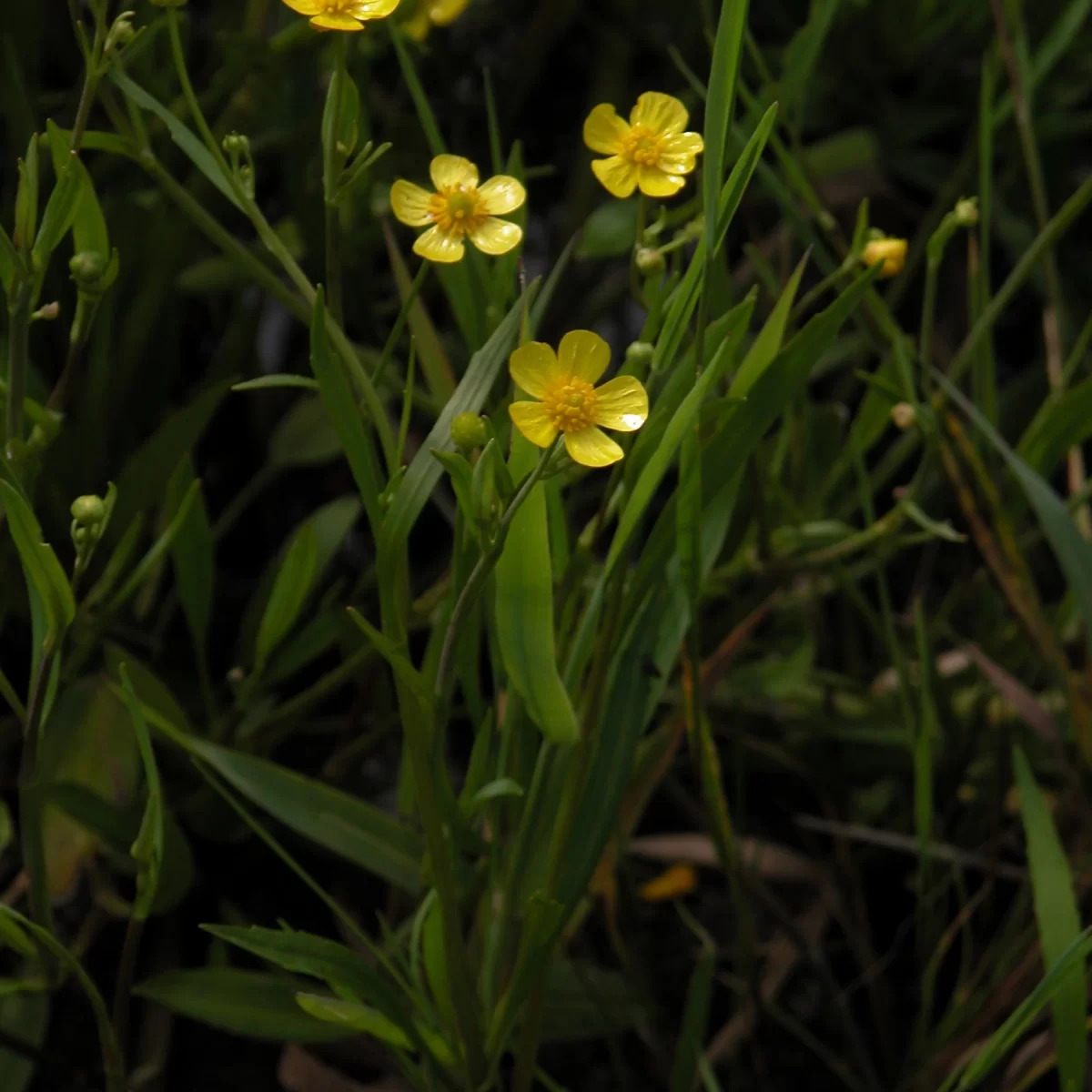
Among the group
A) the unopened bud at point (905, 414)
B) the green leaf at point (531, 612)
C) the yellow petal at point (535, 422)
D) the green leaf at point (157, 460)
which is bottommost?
the green leaf at point (157, 460)

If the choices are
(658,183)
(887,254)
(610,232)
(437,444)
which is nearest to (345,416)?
(437,444)

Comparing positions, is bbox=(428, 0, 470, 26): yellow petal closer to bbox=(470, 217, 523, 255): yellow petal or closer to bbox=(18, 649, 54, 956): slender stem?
bbox=(470, 217, 523, 255): yellow petal

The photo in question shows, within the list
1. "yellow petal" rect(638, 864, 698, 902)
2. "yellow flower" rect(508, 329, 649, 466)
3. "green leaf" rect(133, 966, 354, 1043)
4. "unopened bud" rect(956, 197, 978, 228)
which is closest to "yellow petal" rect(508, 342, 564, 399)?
"yellow flower" rect(508, 329, 649, 466)

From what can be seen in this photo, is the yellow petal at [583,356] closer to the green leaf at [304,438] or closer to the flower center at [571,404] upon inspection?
the flower center at [571,404]

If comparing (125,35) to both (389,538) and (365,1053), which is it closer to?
(389,538)

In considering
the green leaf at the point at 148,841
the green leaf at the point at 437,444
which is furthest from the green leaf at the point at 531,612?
the green leaf at the point at 148,841
